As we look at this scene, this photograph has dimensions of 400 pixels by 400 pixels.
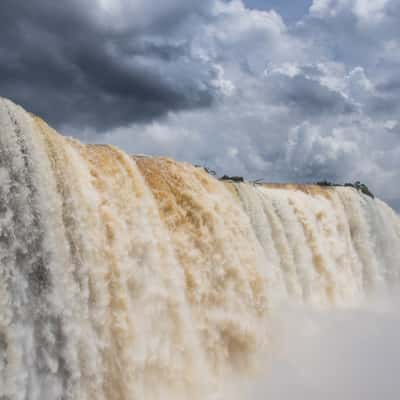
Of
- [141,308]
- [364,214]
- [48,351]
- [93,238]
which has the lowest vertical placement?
[48,351]

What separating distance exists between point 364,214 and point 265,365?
30.5 ft

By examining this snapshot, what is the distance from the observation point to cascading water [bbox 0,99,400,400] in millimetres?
Answer: 6102

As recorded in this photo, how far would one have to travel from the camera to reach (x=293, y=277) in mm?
13094

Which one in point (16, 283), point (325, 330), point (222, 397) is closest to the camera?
point (16, 283)

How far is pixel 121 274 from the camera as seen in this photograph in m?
7.23

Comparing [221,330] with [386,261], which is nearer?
[221,330]

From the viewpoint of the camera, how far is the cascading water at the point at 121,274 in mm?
6102

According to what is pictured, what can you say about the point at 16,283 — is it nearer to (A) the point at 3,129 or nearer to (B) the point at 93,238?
(B) the point at 93,238

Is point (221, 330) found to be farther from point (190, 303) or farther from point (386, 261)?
point (386, 261)

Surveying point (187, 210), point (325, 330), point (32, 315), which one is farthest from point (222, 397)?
point (325, 330)

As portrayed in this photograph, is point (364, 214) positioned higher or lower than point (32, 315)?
higher

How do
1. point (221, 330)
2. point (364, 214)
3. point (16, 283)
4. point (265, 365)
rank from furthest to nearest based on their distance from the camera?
point (364, 214) → point (265, 365) → point (221, 330) → point (16, 283)

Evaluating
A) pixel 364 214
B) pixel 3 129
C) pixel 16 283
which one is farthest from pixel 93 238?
pixel 364 214

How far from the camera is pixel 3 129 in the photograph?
6.34 m
